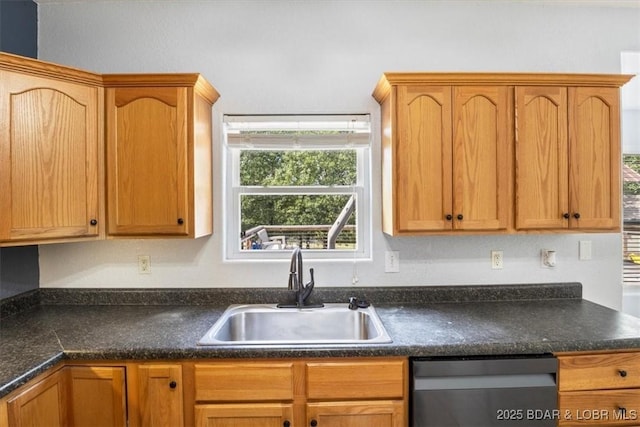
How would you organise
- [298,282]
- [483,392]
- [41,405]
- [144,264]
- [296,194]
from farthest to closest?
[296,194] → [144,264] → [298,282] → [483,392] → [41,405]

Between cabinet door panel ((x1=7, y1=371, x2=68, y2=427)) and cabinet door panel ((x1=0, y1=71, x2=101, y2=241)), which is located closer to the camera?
cabinet door panel ((x1=7, y1=371, x2=68, y2=427))

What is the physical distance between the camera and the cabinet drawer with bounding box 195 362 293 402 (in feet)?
4.40

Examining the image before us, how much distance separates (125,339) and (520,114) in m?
2.09

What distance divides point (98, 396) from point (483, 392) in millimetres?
1511

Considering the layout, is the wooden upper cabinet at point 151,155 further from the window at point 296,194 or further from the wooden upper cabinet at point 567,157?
the wooden upper cabinet at point 567,157

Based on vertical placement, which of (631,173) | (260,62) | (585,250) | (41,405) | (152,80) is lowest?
(41,405)

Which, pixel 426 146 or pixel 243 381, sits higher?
pixel 426 146

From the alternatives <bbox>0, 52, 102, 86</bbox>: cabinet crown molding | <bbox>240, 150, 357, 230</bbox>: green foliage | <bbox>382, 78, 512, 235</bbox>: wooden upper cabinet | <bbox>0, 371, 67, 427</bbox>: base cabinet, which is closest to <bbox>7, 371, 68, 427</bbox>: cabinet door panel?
<bbox>0, 371, 67, 427</bbox>: base cabinet

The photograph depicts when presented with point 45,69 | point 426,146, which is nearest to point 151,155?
point 45,69

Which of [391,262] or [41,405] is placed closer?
[41,405]

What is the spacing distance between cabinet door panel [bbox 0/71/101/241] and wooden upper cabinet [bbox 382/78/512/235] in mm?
1481

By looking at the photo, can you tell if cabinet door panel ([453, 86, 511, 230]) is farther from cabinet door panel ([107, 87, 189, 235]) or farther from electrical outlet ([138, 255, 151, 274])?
electrical outlet ([138, 255, 151, 274])

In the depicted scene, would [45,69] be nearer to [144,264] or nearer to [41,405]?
[144,264]

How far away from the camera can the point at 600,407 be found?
4.53 feet
